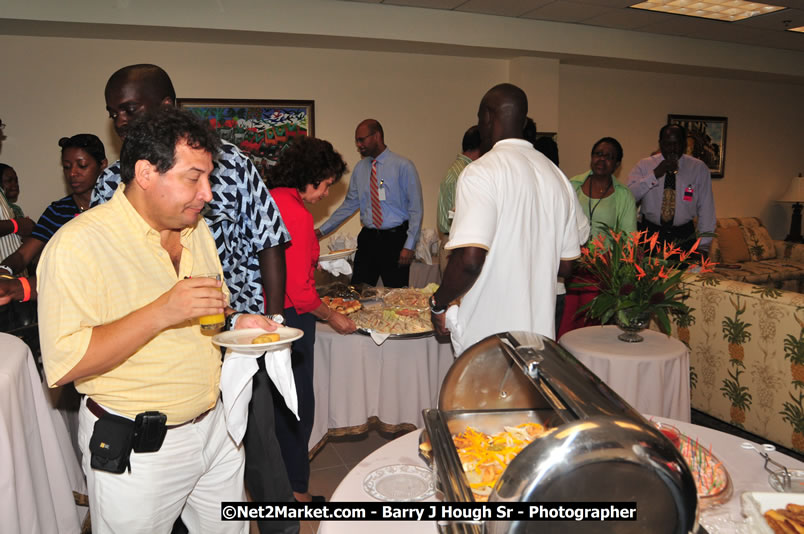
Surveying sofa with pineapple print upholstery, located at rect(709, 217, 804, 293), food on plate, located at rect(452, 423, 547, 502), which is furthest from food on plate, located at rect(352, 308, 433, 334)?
sofa with pineapple print upholstery, located at rect(709, 217, 804, 293)

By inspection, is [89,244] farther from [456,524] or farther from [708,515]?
[708,515]

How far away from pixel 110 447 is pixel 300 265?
4.23 feet

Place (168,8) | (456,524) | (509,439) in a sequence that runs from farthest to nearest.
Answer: (168,8) → (509,439) → (456,524)

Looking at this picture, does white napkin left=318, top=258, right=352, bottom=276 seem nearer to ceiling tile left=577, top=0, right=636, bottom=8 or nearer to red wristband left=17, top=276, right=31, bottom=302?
red wristband left=17, top=276, right=31, bottom=302

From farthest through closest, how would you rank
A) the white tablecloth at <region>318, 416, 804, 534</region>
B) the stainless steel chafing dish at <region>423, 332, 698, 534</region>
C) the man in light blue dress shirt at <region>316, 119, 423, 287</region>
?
1. the man in light blue dress shirt at <region>316, 119, 423, 287</region>
2. the white tablecloth at <region>318, 416, 804, 534</region>
3. the stainless steel chafing dish at <region>423, 332, 698, 534</region>

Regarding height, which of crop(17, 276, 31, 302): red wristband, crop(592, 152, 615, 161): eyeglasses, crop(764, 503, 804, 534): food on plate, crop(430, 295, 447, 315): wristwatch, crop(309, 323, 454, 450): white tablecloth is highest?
crop(592, 152, 615, 161): eyeglasses

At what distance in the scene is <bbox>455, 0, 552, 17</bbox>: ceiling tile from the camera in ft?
17.4

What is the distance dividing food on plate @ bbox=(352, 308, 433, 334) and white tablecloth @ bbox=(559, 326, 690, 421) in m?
0.75

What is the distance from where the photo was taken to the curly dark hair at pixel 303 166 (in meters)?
2.54

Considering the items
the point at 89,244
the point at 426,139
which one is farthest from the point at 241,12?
the point at 89,244

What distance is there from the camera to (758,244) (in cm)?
763

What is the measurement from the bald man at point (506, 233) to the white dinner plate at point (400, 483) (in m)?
0.91

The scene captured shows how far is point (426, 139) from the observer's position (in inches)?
253

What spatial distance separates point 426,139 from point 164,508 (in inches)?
216
